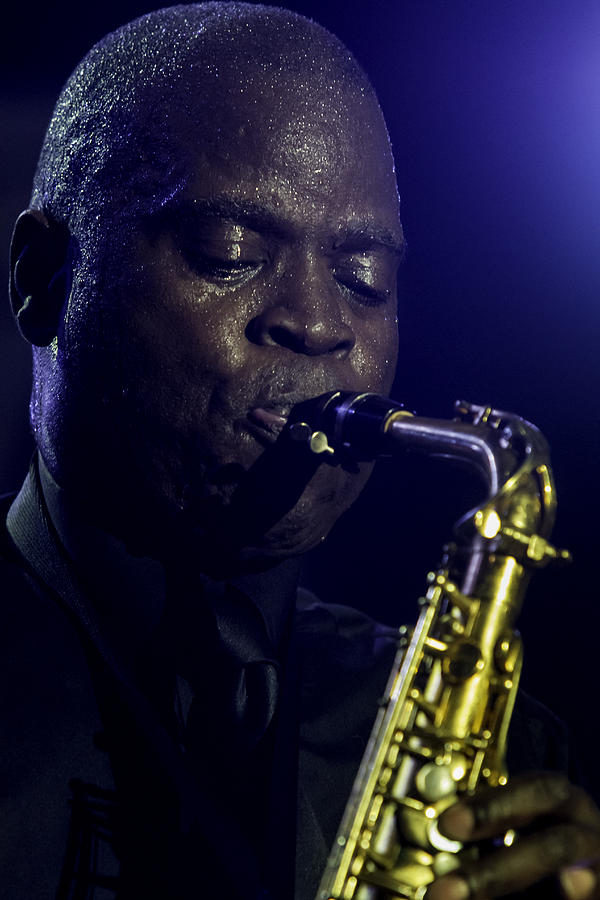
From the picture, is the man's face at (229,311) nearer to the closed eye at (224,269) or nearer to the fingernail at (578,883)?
the closed eye at (224,269)

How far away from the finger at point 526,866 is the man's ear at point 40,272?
1.75m

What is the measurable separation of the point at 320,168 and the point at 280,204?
19 centimetres

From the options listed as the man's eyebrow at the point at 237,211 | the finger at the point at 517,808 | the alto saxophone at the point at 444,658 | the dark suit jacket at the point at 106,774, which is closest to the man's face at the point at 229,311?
the man's eyebrow at the point at 237,211

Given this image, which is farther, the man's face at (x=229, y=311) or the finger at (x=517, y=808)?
the man's face at (x=229, y=311)

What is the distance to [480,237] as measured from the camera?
374cm

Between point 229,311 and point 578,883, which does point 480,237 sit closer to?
point 229,311

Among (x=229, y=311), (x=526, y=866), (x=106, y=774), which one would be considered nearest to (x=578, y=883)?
(x=526, y=866)

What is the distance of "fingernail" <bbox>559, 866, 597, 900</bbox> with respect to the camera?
1745 mm

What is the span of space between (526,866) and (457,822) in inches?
7.2

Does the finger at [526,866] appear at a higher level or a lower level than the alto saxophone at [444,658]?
lower

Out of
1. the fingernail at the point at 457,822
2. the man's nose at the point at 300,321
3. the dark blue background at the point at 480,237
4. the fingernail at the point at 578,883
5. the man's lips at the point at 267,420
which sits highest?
the dark blue background at the point at 480,237

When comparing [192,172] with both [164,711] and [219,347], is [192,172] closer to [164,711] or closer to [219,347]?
[219,347]

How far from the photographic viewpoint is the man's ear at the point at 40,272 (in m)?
2.61

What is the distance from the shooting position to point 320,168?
244 centimetres
